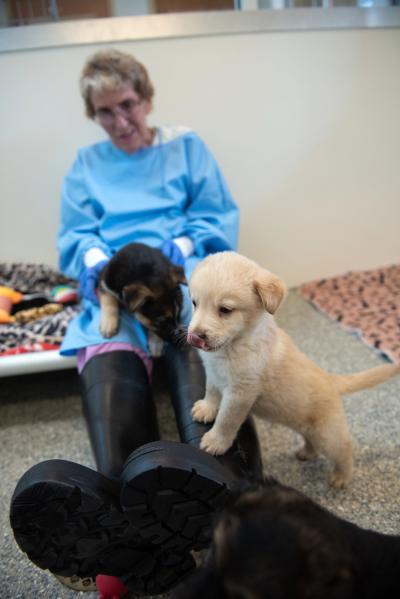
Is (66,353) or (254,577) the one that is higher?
(254,577)

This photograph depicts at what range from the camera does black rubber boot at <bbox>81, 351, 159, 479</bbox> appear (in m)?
1.27

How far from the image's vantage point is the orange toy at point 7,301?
80.6 inches

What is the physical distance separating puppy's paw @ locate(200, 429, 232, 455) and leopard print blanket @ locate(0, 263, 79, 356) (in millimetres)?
923

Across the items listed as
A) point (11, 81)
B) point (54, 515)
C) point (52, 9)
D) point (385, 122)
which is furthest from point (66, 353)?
point (385, 122)

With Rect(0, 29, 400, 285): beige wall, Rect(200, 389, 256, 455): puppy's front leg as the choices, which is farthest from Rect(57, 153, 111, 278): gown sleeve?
Rect(200, 389, 256, 455): puppy's front leg

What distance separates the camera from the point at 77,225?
6.96ft

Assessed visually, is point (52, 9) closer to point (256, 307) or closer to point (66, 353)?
point (66, 353)

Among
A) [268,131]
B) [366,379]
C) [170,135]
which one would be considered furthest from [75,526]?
[268,131]

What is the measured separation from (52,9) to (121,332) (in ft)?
6.34

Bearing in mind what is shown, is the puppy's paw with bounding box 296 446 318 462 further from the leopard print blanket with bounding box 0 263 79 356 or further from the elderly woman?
the leopard print blanket with bounding box 0 263 79 356

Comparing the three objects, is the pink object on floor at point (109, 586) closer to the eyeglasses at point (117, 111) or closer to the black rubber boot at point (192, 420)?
the black rubber boot at point (192, 420)

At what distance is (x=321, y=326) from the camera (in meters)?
2.53

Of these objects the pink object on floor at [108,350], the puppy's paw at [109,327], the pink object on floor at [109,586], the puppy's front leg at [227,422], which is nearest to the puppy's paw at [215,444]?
the puppy's front leg at [227,422]

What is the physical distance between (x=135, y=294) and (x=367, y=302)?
1.64m
